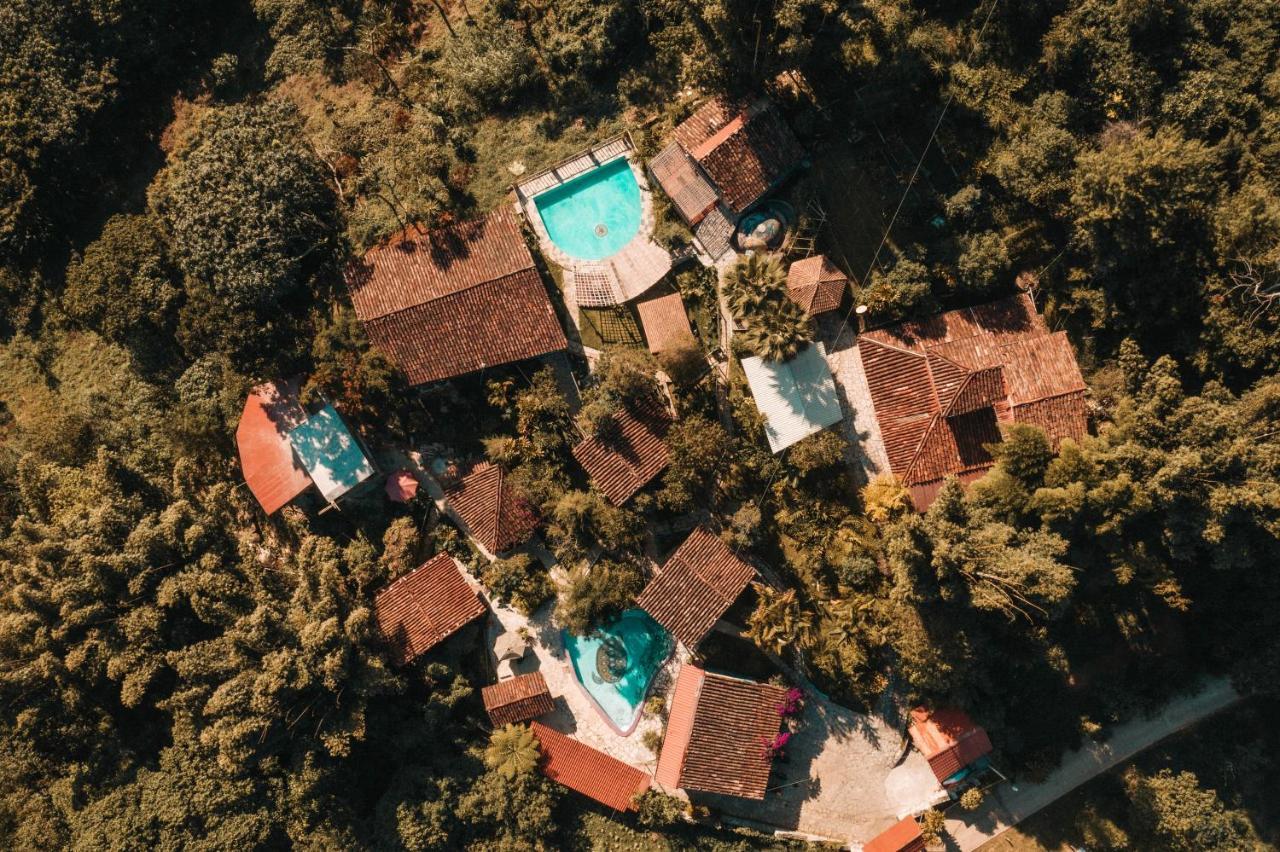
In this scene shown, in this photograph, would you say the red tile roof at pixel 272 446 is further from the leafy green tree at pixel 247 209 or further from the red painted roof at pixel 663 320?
the red painted roof at pixel 663 320

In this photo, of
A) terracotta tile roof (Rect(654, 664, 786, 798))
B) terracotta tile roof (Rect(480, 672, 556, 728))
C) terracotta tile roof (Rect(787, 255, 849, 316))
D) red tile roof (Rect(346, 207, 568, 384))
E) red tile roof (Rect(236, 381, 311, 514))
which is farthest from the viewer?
red tile roof (Rect(236, 381, 311, 514))

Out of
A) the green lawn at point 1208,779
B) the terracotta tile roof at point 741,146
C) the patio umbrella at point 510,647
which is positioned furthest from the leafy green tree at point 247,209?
the green lawn at point 1208,779

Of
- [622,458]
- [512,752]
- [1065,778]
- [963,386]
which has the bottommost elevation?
[1065,778]

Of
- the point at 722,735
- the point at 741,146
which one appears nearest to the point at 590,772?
the point at 722,735

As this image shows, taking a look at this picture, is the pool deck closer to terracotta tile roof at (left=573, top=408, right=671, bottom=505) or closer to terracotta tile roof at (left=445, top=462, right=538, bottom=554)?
terracotta tile roof at (left=573, top=408, right=671, bottom=505)

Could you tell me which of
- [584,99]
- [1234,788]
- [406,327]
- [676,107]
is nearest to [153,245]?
[406,327]

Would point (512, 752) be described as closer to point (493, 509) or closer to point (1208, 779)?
point (493, 509)

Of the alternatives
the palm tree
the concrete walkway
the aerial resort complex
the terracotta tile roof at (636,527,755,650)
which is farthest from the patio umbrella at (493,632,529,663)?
the concrete walkway
